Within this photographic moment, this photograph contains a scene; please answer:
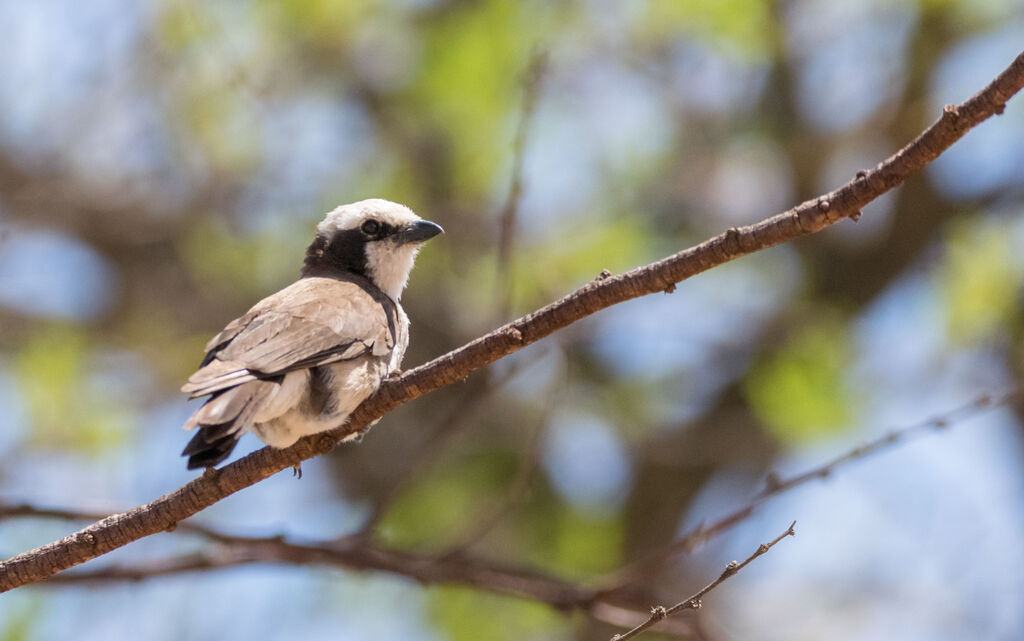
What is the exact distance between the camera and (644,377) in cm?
773

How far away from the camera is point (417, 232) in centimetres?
484

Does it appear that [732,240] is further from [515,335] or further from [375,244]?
[375,244]

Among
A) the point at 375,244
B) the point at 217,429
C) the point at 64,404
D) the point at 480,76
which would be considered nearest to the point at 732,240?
the point at 217,429

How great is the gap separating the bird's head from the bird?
20cm

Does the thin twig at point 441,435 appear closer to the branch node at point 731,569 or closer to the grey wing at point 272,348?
the grey wing at point 272,348

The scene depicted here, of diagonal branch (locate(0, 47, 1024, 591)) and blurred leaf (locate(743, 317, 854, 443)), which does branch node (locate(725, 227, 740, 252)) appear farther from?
blurred leaf (locate(743, 317, 854, 443))

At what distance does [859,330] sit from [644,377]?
147cm

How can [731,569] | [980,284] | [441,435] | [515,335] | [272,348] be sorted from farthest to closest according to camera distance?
[980,284] → [441,435] → [272,348] → [515,335] → [731,569]

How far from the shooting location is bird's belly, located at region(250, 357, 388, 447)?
133 inches

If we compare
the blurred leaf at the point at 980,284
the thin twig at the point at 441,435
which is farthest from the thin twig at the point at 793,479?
the blurred leaf at the point at 980,284

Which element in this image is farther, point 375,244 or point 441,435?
point 375,244

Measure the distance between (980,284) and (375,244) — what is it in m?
3.61

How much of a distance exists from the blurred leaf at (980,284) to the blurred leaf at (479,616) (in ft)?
9.85

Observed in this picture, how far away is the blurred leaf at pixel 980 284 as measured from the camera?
6270 mm
